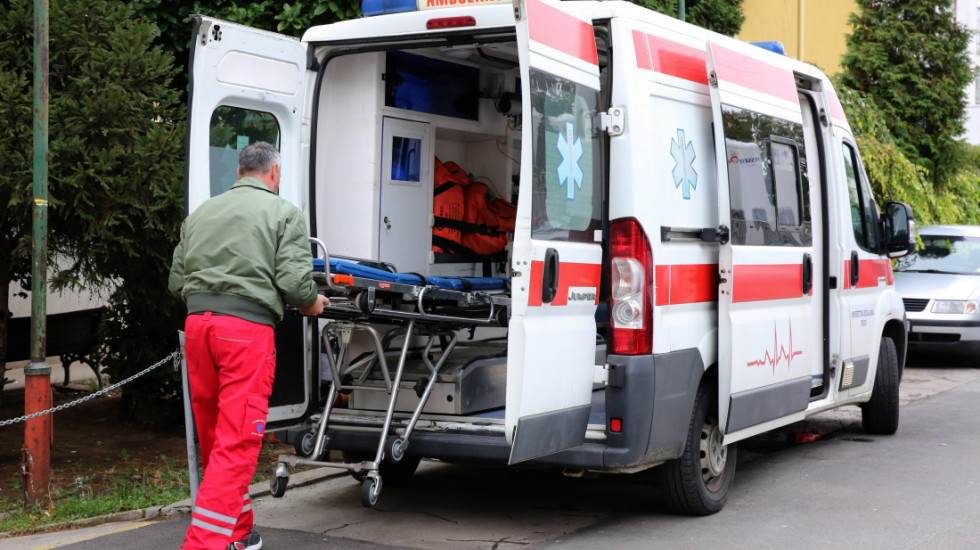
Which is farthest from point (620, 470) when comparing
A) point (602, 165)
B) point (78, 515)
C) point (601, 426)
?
point (78, 515)

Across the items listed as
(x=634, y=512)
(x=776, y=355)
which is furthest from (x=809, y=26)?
(x=634, y=512)

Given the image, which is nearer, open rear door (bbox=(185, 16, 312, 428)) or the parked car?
open rear door (bbox=(185, 16, 312, 428))

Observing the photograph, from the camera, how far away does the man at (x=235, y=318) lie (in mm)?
4852

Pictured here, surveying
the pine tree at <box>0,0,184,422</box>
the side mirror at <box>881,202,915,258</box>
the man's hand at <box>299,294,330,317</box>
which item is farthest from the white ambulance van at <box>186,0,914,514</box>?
the side mirror at <box>881,202,915,258</box>

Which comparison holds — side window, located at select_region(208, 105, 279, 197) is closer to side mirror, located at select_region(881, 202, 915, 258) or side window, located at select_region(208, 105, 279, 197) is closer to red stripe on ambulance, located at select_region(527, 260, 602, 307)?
red stripe on ambulance, located at select_region(527, 260, 602, 307)

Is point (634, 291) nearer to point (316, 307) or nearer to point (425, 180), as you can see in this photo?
point (316, 307)

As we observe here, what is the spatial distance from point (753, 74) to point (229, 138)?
287 centimetres

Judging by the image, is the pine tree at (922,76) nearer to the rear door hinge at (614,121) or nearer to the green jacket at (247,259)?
the rear door hinge at (614,121)

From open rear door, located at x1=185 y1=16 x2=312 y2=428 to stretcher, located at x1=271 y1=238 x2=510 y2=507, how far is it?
0.66 feet

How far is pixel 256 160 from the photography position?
5227mm

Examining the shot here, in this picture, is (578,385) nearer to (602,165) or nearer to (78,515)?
(602,165)

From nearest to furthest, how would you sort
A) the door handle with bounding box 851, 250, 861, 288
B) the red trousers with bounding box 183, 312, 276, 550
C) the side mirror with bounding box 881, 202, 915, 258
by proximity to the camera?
the red trousers with bounding box 183, 312, 276, 550
the door handle with bounding box 851, 250, 861, 288
the side mirror with bounding box 881, 202, 915, 258

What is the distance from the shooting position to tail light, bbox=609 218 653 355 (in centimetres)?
534

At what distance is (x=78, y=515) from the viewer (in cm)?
612
